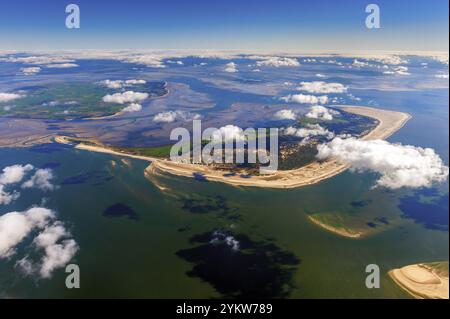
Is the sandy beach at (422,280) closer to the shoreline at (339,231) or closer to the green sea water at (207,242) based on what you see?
the green sea water at (207,242)

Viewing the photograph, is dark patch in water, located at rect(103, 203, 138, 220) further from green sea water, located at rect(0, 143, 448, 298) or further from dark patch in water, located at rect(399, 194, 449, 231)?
dark patch in water, located at rect(399, 194, 449, 231)

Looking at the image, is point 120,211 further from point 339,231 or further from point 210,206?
point 339,231

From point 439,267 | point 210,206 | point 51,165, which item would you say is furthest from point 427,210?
point 51,165

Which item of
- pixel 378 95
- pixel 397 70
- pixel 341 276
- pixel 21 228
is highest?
pixel 397 70

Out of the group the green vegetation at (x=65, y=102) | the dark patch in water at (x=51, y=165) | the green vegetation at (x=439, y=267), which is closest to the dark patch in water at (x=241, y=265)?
the green vegetation at (x=439, y=267)
